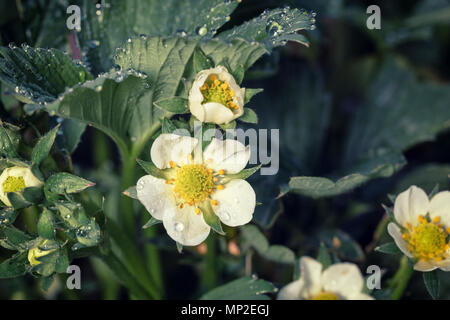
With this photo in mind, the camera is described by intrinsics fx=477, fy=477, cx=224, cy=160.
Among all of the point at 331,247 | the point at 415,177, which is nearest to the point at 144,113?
the point at 331,247

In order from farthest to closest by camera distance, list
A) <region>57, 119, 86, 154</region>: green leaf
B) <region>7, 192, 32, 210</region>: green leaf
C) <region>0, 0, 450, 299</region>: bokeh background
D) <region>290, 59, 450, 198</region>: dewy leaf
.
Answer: <region>290, 59, 450, 198</region>: dewy leaf < <region>0, 0, 450, 299</region>: bokeh background < <region>57, 119, 86, 154</region>: green leaf < <region>7, 192, 32, 210</region>: green leaf

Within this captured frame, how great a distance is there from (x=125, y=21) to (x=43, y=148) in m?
0.37

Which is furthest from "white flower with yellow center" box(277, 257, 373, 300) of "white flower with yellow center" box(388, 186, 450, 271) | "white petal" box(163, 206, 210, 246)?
"white petal" box(163, 206, 210, 246)

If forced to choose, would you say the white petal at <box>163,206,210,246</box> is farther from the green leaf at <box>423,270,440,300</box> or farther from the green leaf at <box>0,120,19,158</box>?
the green leaf at <box>423,270,440,300</box>

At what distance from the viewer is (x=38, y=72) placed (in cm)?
84

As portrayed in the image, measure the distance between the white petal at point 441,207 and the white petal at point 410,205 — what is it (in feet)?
0.04

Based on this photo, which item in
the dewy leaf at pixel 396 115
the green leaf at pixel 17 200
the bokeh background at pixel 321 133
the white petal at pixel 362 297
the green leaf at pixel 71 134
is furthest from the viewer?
the dewy leaf at pixel 396 115

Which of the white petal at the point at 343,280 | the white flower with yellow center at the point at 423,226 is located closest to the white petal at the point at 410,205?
the white flower with yellow center at the point at 423,226

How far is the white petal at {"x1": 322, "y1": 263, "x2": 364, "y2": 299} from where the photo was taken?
32.9 inches

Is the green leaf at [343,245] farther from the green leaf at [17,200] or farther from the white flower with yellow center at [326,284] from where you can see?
the green leaf at [17,200]

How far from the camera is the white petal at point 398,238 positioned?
31.2 inches

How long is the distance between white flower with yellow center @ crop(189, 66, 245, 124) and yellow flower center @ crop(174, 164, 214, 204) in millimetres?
87

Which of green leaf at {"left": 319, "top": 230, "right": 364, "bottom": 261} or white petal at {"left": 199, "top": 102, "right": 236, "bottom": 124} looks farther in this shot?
green leaf at {"left": 319, "top": 230, "right": 364, "bottom": 261}

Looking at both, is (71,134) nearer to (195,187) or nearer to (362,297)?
(195,187)
